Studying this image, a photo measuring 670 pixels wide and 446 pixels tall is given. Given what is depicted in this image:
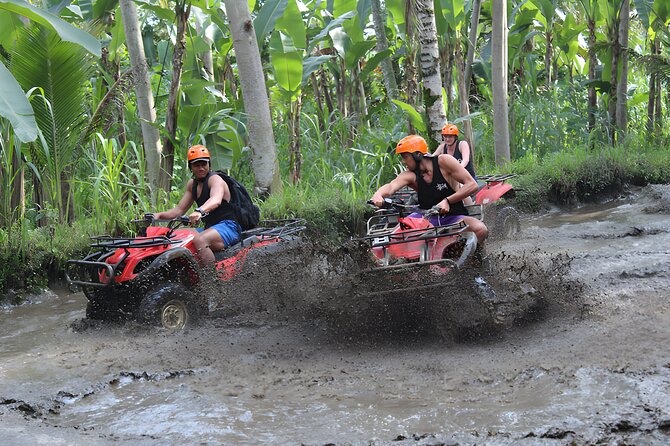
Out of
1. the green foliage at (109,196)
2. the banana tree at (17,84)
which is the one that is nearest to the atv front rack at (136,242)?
the banana tree at (17,84)

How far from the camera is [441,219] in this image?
7.60m

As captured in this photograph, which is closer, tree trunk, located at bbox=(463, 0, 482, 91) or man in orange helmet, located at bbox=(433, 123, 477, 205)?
man in orange helmet, located at bbox=(433, 123, 477, 205)

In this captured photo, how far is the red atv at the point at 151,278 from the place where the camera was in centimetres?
710

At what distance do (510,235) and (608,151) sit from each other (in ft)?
17.4

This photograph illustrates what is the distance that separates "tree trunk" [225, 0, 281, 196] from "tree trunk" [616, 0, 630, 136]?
915cm

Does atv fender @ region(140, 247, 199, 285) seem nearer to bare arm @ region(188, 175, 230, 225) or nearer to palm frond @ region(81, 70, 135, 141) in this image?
bare arm @ region(188, 175, 230, 225)

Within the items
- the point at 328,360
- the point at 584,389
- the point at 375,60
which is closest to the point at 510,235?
the point at 375,60

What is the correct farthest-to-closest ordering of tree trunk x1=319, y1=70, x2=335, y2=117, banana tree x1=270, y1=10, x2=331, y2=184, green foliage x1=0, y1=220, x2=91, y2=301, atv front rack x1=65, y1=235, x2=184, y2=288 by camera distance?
tree trunk x1=319, y1=70, x2=335, y2=117 < banana tree x1=270, y1=10, x2=331, y2=184 < green foliage x1=0, y1=220, x2=91, y2=301 < atv front rack x1=65, y1=235, x2=184, y2=288

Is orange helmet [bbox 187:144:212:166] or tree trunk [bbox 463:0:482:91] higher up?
tree trunk [bbox 463:0:482:91]

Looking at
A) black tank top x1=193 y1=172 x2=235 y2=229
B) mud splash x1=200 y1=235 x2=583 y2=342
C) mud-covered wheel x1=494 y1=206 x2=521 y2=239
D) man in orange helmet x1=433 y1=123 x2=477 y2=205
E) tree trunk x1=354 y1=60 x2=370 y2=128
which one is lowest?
mud-covered wheel x1=494 y1=206 x2=521 y2=239

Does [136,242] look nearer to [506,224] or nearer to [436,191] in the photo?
[436,191]

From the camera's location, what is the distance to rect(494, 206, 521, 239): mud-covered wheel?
12.2 metres

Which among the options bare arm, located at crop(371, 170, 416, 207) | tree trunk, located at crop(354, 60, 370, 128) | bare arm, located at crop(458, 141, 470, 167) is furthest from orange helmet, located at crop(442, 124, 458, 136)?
tree trunk, located at crop(354, 60, 370, 128)

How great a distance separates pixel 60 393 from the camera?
5586 millimetres
